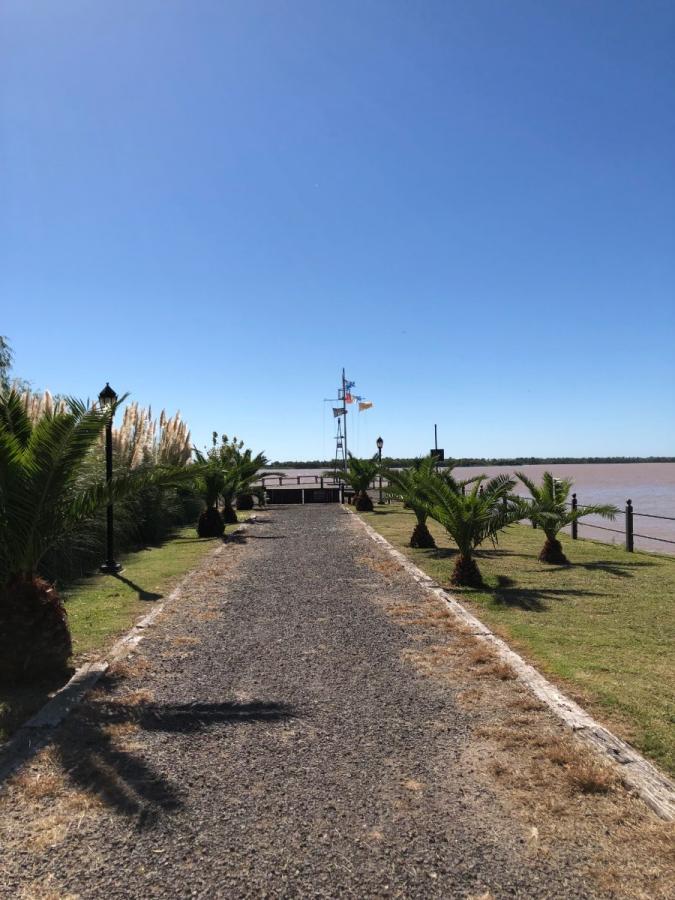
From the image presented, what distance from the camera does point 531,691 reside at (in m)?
4.39

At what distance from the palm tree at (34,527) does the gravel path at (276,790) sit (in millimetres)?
634

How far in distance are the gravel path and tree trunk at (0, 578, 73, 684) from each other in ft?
1.67

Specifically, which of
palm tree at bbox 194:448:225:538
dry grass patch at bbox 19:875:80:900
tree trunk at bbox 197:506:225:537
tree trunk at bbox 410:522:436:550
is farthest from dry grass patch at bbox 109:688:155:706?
tree trunk at bbox 197:506:225:537

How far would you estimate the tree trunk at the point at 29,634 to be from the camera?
4.61m

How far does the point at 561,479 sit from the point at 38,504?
32.9 feet

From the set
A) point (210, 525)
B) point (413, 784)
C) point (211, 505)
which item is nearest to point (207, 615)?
point (413, 784)

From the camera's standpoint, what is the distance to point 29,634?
4.66 metres

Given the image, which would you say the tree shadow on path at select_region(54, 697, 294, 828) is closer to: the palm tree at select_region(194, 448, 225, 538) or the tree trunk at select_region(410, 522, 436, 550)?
the tree trunk at select_region(410, 522, 436, 550)

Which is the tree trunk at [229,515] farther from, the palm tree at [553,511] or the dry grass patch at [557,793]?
the dry grass patch at [557,793]

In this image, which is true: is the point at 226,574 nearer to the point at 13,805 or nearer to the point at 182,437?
the point at 13,805

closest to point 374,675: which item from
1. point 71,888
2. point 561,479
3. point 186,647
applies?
point 186,647

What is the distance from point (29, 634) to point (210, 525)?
10854 mm

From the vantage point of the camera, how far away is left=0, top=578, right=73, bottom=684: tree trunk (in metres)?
4.61

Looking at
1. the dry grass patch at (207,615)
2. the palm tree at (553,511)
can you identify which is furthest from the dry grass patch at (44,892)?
the palm tree at (553,511)
